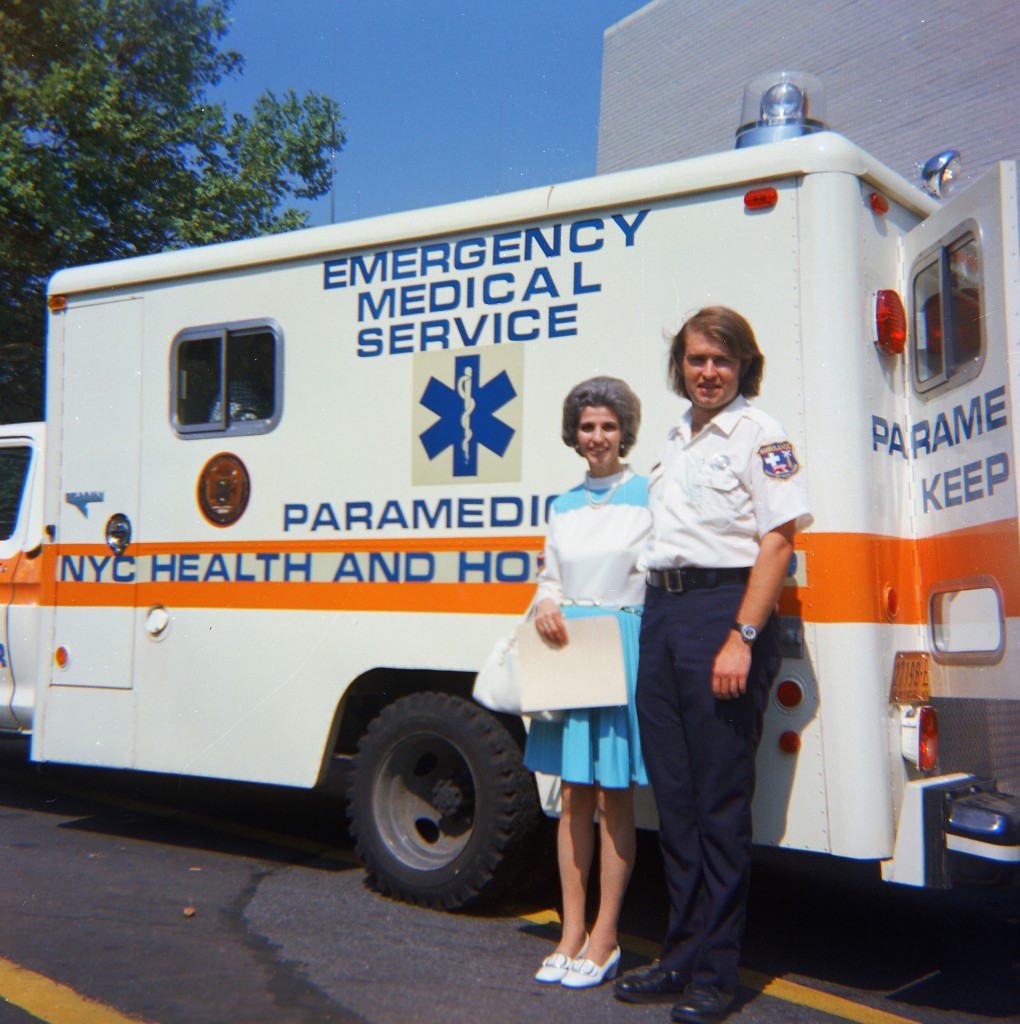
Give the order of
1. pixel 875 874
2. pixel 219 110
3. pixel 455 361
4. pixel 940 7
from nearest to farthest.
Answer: pixel 455 361 → pixel 875 874 → pixel 940 7 → pixel 219 110

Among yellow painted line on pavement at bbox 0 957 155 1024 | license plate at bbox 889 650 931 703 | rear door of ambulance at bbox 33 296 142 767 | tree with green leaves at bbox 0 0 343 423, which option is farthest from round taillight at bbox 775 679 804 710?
tree with green leaves at bbox 0 0 343 423

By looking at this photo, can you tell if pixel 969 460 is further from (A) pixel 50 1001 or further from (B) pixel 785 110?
(A) pixel 50 1001

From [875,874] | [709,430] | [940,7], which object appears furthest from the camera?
[940,7]

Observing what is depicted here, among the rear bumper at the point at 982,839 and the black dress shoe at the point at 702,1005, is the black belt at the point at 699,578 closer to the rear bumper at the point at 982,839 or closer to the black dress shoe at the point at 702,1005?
the rear bumper at the point at 982,839

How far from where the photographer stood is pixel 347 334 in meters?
4.99

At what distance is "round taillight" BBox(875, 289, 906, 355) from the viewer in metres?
4.06

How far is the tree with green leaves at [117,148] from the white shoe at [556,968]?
29.4ft

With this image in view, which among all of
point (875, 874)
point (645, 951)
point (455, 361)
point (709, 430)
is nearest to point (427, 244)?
point (455, 361)

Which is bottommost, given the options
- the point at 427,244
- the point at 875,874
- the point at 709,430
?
the point at 875,874

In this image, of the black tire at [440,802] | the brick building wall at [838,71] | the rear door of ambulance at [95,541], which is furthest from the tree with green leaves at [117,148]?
the black tire at [440,802]

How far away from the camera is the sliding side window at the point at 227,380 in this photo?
5.17 metres

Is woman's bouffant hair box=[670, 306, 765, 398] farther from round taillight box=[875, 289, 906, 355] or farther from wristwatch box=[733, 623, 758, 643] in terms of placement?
wristwatch box=[733, 623, 758, 643]

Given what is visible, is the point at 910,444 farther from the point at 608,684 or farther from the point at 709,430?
the point at 608,684

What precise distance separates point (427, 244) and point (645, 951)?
2842 mm
